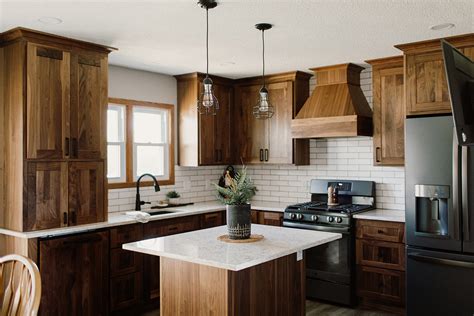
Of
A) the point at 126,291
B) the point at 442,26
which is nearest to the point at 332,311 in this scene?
the point at 126,291

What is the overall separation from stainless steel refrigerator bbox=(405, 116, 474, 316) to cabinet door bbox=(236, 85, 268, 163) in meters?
2.04

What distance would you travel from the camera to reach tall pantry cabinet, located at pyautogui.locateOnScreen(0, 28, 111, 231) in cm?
349

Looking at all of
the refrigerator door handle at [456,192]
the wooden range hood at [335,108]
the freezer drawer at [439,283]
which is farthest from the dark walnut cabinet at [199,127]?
the refrigerator door handle at [456,192]

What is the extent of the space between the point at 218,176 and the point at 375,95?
2337 mm

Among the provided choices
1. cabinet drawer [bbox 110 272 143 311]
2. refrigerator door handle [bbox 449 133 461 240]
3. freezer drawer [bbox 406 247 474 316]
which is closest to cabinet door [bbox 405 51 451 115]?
refrigerator door handle [bbox 449 133 461 240]

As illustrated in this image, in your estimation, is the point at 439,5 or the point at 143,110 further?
the point at 143,110

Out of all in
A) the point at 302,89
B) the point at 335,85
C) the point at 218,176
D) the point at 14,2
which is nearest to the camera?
the point at 14,2

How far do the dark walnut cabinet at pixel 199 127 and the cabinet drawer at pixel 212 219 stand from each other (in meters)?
0.64

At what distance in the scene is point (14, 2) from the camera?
111 inches

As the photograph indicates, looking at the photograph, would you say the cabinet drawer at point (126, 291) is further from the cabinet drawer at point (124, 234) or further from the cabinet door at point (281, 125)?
the cabinet door at point (281, 125)

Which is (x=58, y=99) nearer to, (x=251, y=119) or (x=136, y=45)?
(x=136, y=45)

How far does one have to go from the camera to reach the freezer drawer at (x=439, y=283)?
3.50 m

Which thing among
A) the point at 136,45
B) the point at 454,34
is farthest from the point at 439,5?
the point at 136,45

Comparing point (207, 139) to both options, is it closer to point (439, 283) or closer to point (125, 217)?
point (125, 217)
